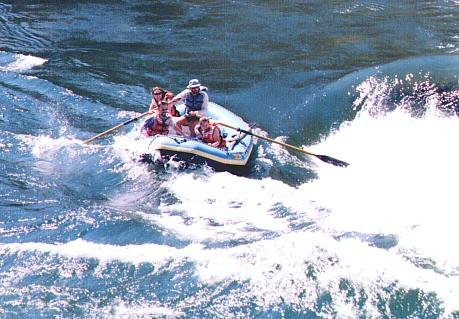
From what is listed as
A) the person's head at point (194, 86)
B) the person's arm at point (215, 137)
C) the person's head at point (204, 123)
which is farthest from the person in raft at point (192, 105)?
the person's arm at point (215, 137)

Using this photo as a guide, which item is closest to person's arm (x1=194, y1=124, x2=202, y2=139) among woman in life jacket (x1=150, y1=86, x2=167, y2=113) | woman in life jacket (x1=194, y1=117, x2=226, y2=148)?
woman in life jacket (x1=194, y1=117, x2=226, y2=148)

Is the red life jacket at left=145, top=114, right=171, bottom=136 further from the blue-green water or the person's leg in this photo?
the blue-green water

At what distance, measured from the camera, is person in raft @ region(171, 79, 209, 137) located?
A: 14125 mm

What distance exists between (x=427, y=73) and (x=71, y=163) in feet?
28.7

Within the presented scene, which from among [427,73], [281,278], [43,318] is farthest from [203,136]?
[427,73]

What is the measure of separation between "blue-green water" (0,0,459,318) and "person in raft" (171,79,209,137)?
3.76 feet

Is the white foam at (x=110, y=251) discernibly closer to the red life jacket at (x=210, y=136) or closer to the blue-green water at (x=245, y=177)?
the blue-green water at (x=245, y=177)

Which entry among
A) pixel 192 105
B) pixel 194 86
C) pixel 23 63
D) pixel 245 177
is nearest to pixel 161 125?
pixel 192 105

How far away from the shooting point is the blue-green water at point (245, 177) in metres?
10.3

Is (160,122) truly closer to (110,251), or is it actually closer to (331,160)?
(331,160)

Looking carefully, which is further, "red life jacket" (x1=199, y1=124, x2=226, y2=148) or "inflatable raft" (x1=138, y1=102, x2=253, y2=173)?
"red life jacket" (x1=199, y1=124, x2=226, y2=148)

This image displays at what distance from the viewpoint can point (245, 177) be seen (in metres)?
13.6

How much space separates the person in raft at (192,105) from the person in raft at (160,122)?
19cm

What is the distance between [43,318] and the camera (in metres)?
9.92
